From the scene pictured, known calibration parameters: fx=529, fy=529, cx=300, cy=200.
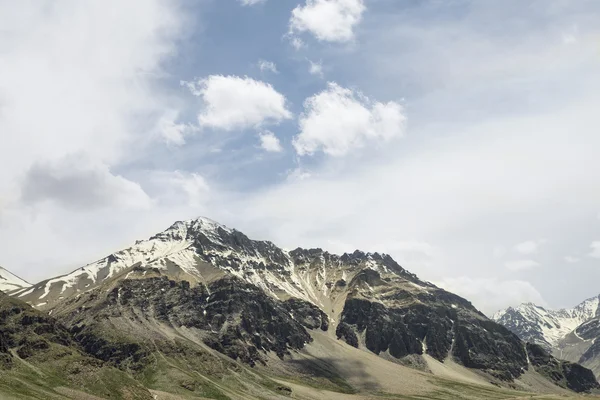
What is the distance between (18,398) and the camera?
643 feet
